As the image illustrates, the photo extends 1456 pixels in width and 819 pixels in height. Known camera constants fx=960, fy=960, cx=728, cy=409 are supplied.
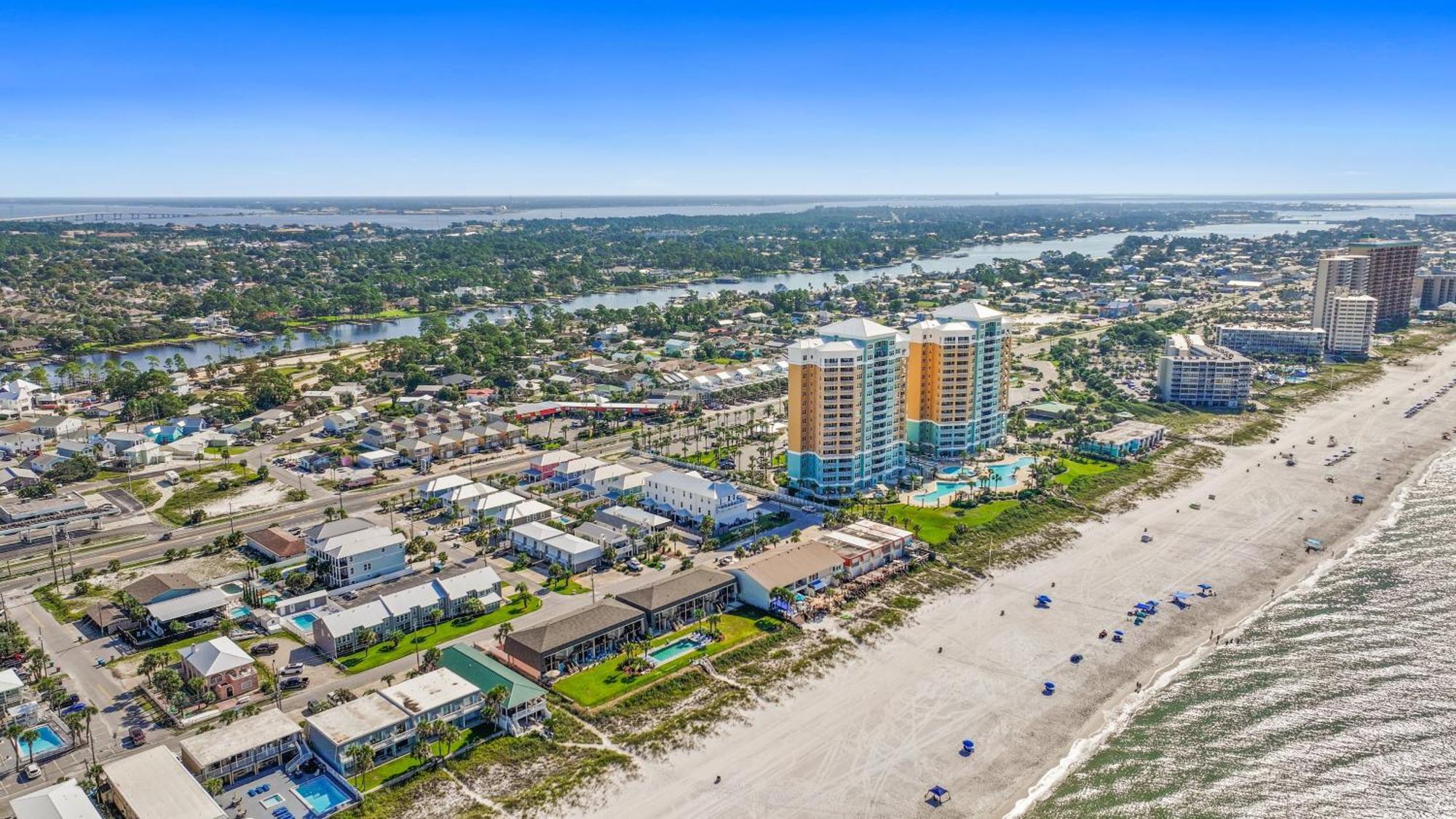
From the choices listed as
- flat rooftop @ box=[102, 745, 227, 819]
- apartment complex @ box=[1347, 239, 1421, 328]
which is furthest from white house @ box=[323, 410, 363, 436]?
apartment complex @ box=[1347, 239, 1421, 328]

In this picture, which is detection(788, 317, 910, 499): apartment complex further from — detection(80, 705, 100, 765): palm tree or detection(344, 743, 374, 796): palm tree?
detection(80, 705, 100, 765): palm tree

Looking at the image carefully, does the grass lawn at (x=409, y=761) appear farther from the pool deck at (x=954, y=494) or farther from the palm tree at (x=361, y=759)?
the pool deck at (x=954, y=494)

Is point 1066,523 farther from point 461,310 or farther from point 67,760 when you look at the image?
point 461,310

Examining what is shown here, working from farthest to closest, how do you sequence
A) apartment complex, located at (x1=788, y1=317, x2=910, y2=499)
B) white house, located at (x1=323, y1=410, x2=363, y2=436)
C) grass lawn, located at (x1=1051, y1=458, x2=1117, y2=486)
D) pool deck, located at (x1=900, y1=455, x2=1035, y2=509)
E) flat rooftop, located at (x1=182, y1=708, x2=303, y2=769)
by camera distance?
white house, located at (x1=323, y1=410, x2=363, y2=436) → grass lawn, located at (x1=1051, y1=458, x2=1117, y2=486) → pool deck, located at (x1=900, y1=455, x2=1035, y2=509) → apartment complex, located at (x1=788, y1=317, x2=910, y2=499) → flat rooftop, located at (x1=182, y1=708, x2=303, y2=769)

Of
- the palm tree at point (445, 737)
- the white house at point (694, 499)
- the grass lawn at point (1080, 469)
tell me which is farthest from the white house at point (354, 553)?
the grass lawn at point (1080, 469)

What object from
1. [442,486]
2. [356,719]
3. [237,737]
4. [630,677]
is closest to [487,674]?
[356,719]

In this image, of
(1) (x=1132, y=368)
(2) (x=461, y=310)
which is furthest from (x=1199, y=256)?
(2) (x=461, y=310)
